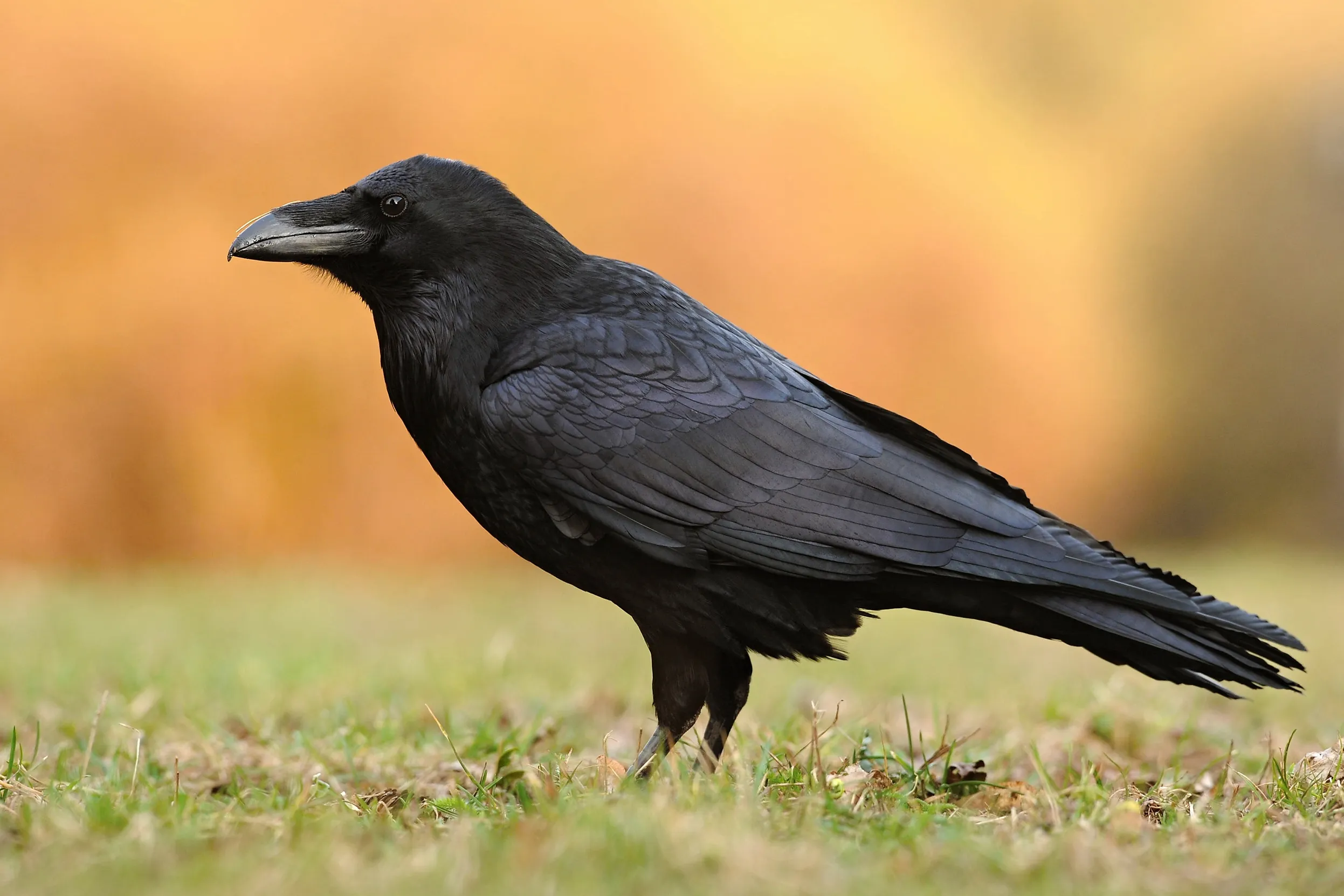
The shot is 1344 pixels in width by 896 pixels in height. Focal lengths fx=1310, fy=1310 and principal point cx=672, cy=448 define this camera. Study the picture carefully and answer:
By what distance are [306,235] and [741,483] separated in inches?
55.8

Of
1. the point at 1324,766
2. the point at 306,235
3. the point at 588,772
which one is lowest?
the point at 588,772

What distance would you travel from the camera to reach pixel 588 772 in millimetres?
3424

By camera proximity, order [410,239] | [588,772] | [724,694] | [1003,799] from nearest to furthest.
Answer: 1. [1003,799]
2. [588,772]
3. [724,694]
4. [410,239]

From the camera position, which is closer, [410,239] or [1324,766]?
[1324,766]

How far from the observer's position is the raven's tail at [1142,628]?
10.7ft

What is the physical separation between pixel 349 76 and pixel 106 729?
8.41 meters

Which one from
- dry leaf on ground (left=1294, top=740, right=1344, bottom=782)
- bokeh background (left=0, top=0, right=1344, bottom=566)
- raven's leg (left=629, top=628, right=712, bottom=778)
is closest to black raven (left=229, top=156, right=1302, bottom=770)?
raven's leg (left=629, top=628, right=712, bottom=778)

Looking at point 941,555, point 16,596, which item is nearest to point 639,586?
point 941,555

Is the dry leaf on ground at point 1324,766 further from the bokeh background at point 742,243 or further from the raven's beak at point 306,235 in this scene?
the bokeh background at point 742,243

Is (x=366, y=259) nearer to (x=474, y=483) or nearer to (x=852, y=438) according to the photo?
(x=474, y=483)

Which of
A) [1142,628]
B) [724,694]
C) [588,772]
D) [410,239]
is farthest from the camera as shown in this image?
[410,239]

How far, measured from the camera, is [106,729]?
4.48 m

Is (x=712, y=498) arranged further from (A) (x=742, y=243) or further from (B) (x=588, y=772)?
(A) (x=742, y=243)

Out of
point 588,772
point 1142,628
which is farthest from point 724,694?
point 1142,628
